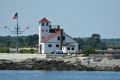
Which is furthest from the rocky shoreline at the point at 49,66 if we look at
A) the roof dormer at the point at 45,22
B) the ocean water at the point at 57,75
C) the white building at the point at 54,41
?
the roof dormer at the point at 45,22

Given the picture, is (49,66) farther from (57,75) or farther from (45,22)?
(45,22)

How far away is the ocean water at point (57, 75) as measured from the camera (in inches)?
3172

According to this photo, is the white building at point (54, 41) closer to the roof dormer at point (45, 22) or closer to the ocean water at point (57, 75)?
the roof dormer at point (45, 22)

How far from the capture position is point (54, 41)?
394 feet

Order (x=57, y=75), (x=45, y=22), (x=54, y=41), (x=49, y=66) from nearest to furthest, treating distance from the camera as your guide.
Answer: (x=57, y=75), (x=49, y=66), (x=54, y=41), (x=45, y=22)

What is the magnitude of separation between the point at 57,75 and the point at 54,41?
3518 centimetres

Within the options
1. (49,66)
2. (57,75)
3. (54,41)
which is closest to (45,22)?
(54,41)

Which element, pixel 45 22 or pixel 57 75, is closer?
pixel 57 75

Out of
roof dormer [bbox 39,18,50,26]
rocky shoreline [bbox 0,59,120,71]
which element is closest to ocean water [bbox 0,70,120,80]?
rocky shoreline [bbox 0,59,120,71]

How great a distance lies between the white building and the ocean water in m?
27.3

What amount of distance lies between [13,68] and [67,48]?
24.9m

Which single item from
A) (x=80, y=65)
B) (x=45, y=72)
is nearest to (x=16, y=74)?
(x=45, y=72)

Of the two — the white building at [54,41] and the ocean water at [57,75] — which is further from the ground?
the white building at [54,41]

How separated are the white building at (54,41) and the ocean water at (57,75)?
27.3 meters
